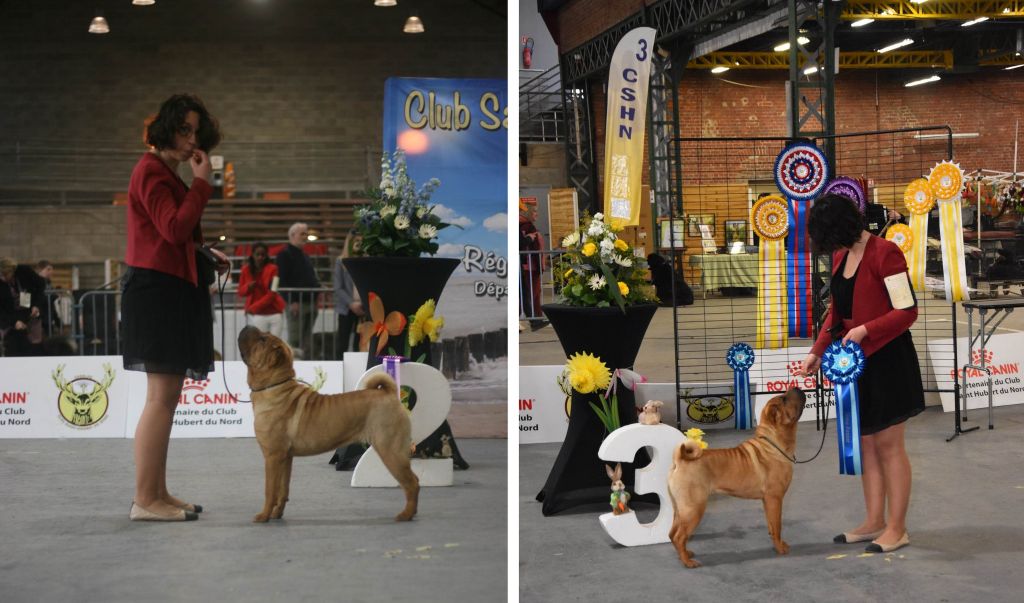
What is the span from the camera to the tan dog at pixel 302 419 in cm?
337

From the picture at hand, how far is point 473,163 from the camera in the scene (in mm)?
5641

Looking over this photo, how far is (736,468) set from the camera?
10.7ft

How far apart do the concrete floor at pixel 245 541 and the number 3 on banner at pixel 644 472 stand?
0.41 m

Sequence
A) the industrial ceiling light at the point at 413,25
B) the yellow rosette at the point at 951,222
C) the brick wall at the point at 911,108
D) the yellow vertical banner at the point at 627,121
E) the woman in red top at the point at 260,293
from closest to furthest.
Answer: the yellow rosette at the point at 951,222 → the woman in red top at the point at 260,293 → the yellow vertical banner at the point at 627,121 → the industrial ceiling light at the point at 413,25 → the brick wall at the point at 911,108

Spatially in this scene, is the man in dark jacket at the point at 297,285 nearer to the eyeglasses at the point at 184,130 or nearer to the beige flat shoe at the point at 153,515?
the beige flat shoe at the point at 153,515

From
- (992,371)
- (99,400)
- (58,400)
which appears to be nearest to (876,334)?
(992,371)

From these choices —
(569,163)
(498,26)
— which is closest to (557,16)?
(569,163)

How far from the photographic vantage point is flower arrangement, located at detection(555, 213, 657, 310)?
3.81 metres

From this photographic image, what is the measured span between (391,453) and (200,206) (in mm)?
1071

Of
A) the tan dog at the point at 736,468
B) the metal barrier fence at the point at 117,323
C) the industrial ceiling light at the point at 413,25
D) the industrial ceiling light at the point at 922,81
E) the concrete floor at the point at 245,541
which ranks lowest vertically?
the concrete floor at the point at 245,541

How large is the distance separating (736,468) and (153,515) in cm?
188

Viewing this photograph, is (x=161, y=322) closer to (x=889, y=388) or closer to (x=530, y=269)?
(x=889, y=388)

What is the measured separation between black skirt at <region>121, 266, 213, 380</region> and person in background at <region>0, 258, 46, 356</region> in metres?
4.89

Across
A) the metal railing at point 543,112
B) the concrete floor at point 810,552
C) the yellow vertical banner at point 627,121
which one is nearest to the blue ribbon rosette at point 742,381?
the concrete floor at point 810,552
